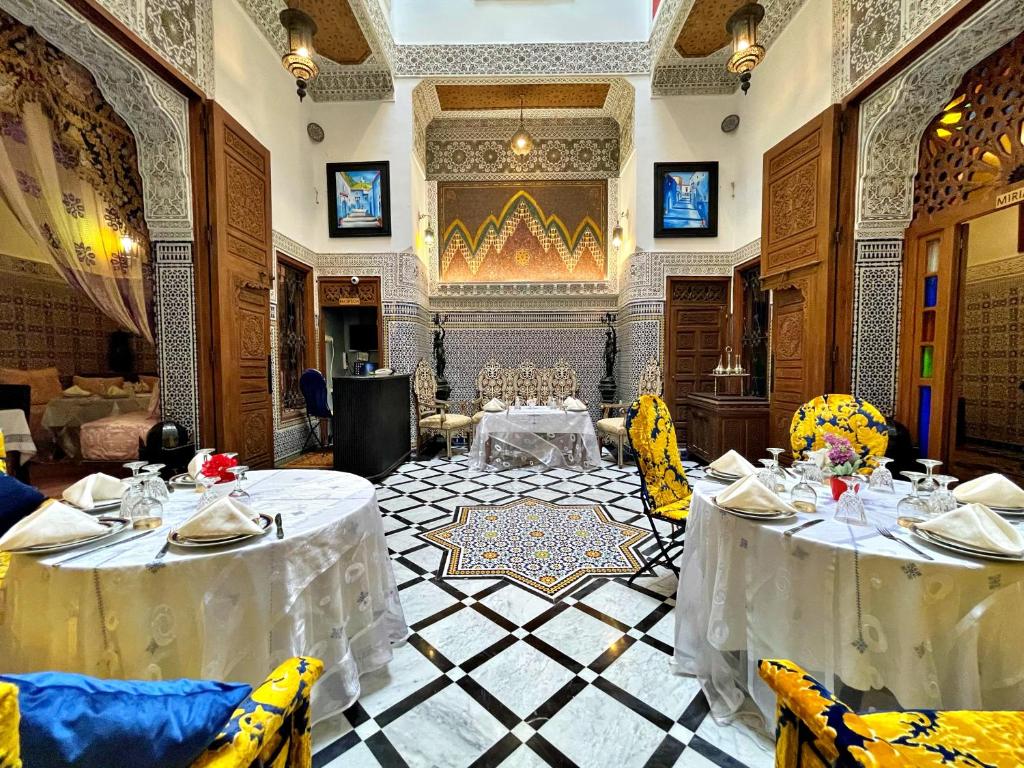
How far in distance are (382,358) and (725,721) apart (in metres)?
5.64

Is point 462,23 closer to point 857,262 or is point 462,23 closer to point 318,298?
point 318,298

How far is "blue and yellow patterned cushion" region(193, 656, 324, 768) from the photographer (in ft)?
2.23

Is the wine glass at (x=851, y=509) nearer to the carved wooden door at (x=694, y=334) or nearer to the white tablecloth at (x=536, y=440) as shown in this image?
the white tablecloth at (x=536, y=440)

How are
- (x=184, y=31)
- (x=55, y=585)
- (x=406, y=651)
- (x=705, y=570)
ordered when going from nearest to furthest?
(x=55, y=585) < (x=705, y=570) < (x=406, y=651) < (x=184, y=31)

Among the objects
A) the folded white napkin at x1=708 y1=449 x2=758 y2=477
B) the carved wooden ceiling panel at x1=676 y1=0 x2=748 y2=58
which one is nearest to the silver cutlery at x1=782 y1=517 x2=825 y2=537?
the folded white napkin at x1=708 y1=449 x2=758 y2=477

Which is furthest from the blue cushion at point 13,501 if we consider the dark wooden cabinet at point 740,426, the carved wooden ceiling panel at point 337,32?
the carved wooden ceiling panel at point 337,32

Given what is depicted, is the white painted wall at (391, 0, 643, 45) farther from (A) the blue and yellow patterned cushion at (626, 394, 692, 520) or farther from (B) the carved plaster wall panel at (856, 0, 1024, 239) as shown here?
(A) the blue and yellow patterned cushion at (626, 394, 692, 520)

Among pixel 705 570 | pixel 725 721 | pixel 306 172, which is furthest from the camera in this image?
pixel 306 172

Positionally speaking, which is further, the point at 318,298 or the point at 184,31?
the point at 318,298

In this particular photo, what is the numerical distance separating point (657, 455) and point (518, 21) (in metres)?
6.99

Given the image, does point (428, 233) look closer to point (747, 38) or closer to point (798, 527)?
A: point (747, 38)

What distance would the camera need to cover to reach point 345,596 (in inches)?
63.3

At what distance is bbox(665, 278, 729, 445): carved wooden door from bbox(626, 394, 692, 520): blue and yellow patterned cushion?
13.1ft

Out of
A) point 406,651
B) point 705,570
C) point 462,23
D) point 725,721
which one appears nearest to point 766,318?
point 705,570
